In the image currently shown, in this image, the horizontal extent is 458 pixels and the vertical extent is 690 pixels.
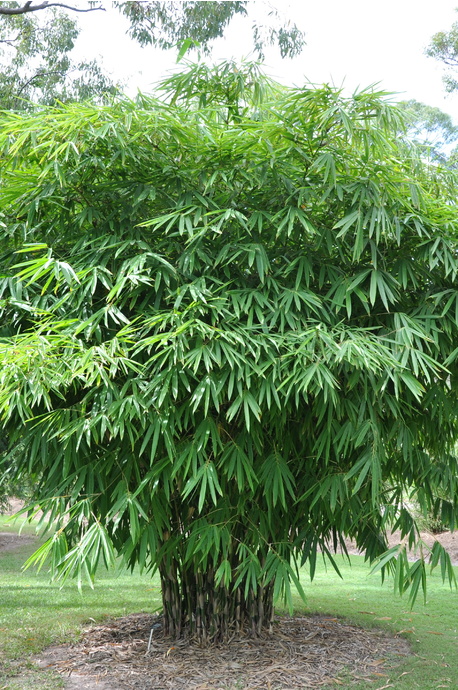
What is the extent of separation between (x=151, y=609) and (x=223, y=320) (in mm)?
3187

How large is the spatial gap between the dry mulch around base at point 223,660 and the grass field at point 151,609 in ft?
0.48

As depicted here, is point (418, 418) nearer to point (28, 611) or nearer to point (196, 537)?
point (196, 537)

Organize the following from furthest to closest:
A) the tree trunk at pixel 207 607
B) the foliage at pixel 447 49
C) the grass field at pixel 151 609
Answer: the foliage at pixel 447 49, the tree trunk at pixel 207 607, the grass field at pixel 151 609

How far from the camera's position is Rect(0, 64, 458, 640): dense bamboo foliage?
2973mm

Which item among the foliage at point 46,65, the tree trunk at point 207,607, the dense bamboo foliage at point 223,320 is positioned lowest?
the tree trunk at point 207,607

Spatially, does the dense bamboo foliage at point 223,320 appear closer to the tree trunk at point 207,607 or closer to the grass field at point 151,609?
the tree trunk at point 207,607

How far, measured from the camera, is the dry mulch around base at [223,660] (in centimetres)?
351

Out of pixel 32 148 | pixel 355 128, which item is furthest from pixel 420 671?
pixel 32 148

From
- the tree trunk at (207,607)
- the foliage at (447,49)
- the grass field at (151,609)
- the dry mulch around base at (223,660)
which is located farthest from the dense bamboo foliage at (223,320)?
the foliage at (447,49)

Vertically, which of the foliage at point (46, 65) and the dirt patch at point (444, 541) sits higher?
the foliage at point (46, 65)

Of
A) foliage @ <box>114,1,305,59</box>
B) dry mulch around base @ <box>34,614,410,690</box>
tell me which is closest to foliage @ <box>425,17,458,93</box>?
foliage @ <box>114,1,305,59</box>

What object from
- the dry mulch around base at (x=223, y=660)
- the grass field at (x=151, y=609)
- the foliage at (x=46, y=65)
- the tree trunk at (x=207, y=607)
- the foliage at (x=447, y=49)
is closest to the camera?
the dry mulch around base at (x=223, y=660)

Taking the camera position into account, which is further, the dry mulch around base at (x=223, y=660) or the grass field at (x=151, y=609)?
the grass field at (x=151, y=609)

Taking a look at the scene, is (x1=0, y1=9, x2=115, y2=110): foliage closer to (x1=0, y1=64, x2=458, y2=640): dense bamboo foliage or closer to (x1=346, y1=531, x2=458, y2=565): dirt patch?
(x1=0, y1=64, x2=458, y2=640): dense bamboo foliage
